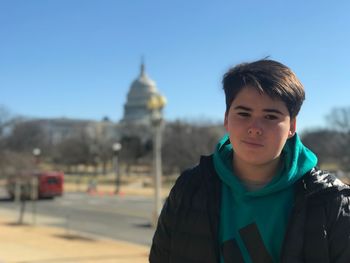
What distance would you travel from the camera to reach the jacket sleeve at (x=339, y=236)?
1.72 metres

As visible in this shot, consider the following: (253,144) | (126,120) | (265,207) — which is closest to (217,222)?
(265,207)

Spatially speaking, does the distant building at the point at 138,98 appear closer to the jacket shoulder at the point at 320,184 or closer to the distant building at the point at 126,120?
the distant building at the point at 126,120

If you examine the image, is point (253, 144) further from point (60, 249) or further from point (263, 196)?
point (60, 249)

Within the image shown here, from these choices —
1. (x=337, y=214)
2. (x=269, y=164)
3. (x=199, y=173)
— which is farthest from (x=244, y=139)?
(x=337, y=214)

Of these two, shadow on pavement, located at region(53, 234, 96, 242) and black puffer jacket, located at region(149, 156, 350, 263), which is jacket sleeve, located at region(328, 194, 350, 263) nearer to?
black puffer jacket, located at region(149, 156, 350, 263)

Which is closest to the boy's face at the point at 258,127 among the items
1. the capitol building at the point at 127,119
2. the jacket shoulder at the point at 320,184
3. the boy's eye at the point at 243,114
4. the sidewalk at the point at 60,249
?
the boy's eye at the point at 243,114

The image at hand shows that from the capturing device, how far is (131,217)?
886 inches

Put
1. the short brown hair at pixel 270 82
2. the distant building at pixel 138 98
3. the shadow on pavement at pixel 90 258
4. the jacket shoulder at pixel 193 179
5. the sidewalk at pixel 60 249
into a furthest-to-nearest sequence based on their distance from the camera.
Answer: the distant building at pixel 138 98 → the sidewalk at pixel 60 249 → the shadow on pavement at pixel 90 258 → the jacket shoulder at pixel 193 179 → the short brown hair at pixel 270 82

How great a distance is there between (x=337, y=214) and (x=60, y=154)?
7270cm

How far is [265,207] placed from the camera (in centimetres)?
184

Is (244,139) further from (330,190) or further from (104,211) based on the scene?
(104,211)

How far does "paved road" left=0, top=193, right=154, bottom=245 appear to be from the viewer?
17609mm

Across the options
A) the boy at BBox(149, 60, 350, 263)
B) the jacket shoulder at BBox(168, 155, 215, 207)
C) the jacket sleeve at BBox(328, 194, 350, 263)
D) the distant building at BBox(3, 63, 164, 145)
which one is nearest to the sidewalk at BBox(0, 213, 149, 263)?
the jacket shoulder at BBox(168, 155, 215, 207)

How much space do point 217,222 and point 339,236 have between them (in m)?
0.43
